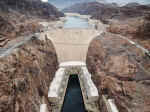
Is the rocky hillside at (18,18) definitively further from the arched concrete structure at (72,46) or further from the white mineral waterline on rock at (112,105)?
the white mineral waterline on rock at (112,105)

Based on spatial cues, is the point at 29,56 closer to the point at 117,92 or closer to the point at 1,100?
the point at 1,100

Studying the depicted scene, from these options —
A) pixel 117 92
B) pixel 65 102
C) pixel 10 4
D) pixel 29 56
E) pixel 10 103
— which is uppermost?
pixel 10 4

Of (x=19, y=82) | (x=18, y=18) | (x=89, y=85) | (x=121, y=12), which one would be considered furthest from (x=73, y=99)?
(x=121, y=12)

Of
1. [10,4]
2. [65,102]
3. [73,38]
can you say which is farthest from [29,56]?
[10,4]

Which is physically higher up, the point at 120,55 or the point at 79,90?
the point at 120,55

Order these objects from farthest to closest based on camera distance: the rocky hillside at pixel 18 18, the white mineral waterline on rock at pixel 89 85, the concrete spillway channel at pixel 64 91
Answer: the rocky hillside at pixel 18 18, the white mineral waterline on rock at pixel 89 85, the concrete spillway channel at pixel 64 91

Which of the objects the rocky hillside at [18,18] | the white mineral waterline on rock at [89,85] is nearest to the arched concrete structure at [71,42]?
the rocky hillside at [18,18]

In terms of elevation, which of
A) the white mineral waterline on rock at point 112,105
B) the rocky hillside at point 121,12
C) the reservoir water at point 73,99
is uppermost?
the rocky hillside at point 121,12
